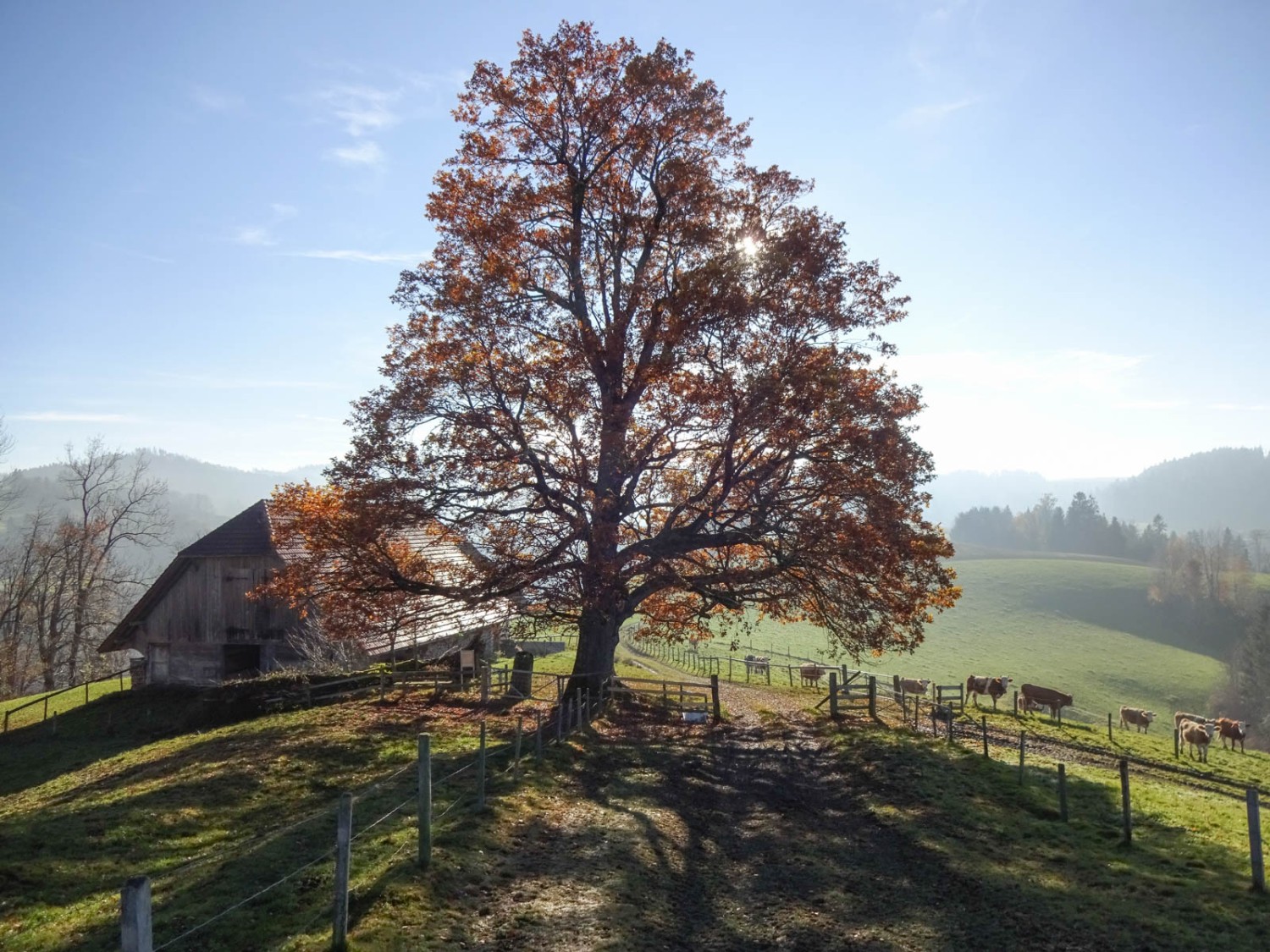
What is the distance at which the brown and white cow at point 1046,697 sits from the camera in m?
31.3

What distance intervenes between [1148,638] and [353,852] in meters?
96.1

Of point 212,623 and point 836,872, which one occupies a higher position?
point 212,623

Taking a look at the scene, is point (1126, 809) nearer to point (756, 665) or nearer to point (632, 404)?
point (632, 404)

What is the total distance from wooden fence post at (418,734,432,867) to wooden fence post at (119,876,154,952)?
3882mm

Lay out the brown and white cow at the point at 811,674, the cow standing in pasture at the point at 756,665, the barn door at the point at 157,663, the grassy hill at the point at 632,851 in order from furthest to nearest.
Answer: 1. the cow standing in pasture at the point at 756,665
2. the brown and white cow at the point at 811,674
3. the barn door at the point at 157,663
4. the grassy hill at the point at 632,851

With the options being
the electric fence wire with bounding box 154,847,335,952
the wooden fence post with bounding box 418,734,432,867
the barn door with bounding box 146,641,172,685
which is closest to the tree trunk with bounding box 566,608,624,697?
the wooden fence post with bounding box 418,734,432,867

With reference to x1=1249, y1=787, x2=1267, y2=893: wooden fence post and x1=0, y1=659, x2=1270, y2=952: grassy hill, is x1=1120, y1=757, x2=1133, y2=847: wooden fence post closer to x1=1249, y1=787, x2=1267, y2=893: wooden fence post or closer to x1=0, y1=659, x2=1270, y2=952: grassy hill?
x1=0, y1=659, x2=1270, y2=952: grassy hill

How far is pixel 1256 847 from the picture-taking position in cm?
1024

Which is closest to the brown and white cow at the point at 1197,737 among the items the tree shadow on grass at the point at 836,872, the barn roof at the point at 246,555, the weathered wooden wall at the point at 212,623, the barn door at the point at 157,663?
the tree shadow on grass at the point at 836,872

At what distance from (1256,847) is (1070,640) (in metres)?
77.2

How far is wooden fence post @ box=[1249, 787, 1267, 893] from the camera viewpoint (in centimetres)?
1009

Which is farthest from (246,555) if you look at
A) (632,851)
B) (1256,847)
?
(1256,847)

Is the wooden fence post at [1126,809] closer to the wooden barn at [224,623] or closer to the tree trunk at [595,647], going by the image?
the tree trunk at [595,647]

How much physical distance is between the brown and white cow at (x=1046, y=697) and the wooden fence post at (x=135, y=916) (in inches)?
1264
